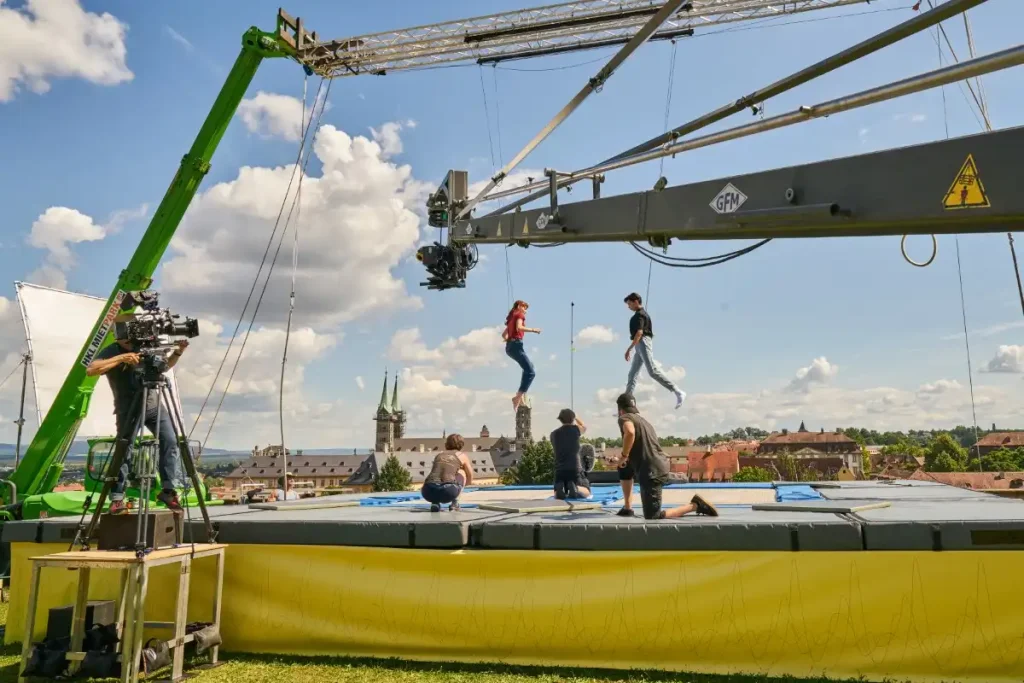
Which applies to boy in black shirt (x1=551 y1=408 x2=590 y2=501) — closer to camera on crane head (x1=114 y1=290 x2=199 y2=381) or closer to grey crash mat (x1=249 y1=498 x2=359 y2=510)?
grey crash mat (x1=249 y1=498 x2=359 y2=510)

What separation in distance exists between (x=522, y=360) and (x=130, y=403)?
203 inches

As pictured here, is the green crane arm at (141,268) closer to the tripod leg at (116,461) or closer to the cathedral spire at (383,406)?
the tripod leg at (116,461)

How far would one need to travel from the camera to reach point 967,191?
4148 millimetres

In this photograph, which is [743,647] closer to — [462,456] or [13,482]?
[462,456]

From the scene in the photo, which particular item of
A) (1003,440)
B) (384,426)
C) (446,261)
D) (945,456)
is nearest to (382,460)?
(384,426)

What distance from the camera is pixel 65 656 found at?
17.3 ft

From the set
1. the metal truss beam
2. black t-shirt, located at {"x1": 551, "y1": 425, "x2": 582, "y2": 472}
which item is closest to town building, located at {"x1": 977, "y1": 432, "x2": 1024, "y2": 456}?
black t-shirt, located at {"x1": 551, "y1": 425, "x2": 582, "y2": 472}

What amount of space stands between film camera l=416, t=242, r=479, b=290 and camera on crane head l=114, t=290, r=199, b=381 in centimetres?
480

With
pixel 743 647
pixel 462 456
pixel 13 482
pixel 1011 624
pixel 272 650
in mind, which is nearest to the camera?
pixel 1011 624

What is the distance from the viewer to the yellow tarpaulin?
16.0ft

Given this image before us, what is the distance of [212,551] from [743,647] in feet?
14.3

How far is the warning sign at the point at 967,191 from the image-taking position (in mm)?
4086

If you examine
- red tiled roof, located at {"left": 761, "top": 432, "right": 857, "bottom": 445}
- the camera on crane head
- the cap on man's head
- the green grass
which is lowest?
the green grass

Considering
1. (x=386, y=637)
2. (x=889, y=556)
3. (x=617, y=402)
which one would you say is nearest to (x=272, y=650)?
(x=386, y=637)
